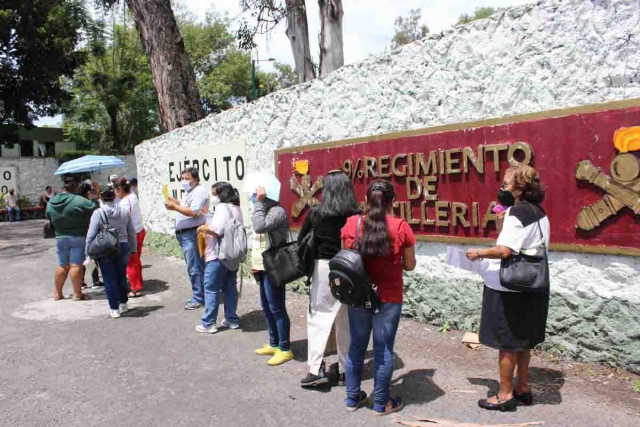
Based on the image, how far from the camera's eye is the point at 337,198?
3678mm

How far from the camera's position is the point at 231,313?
5.54m

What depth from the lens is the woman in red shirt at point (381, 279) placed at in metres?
3.23

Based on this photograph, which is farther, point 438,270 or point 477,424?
point 438,270

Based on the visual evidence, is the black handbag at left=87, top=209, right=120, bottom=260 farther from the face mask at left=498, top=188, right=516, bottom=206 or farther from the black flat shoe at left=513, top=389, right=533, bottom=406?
the black flat shoe at left=513, top=389, right=533, bottom=406

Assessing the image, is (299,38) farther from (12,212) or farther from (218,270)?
(12,212)

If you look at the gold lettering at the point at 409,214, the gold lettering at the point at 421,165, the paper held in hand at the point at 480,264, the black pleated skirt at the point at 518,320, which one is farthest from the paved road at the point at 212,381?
the gold lettering at the point at 421,165

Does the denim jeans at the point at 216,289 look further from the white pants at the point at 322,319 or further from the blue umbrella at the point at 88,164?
the blue umbrella at the point at 88,164

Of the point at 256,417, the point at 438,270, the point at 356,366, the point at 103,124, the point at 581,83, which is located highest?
the point at 103,124

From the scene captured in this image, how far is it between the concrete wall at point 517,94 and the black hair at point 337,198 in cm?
170

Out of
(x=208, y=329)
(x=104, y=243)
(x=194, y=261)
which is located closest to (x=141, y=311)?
(x=194, y=261)

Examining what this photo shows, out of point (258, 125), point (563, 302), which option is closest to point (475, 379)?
point (563, 302)

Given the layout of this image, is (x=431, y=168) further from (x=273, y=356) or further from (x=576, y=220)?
(x=273, y=356)

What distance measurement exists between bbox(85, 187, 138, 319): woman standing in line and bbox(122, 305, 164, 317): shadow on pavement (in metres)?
0.08

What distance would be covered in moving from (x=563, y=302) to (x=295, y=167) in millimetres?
3672
